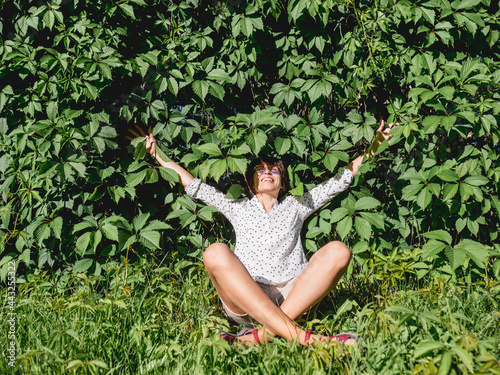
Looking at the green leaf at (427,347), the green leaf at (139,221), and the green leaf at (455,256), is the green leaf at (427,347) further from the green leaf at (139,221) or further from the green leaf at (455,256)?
the green leaf at (139,221)

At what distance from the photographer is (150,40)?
6.60 ft

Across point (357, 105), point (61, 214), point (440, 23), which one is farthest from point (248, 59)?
point (61, 214)

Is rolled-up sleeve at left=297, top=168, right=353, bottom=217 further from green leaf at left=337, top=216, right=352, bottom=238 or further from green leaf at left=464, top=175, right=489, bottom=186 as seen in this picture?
green leaf at left=464, top=175, right=489, bottom=186

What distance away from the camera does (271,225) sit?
194 centimetres

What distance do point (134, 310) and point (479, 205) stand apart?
1.74 metres

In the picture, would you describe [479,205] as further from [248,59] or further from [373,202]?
[248,59]

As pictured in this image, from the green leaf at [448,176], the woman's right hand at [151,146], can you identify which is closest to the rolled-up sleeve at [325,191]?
the green leaf at [448,176]

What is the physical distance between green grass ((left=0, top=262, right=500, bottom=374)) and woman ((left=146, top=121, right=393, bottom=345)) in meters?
0.09

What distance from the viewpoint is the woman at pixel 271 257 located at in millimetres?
1553

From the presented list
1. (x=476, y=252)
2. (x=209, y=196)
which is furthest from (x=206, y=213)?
(x=476, y=252)

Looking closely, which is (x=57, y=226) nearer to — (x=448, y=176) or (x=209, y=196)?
(x=209, y=196)

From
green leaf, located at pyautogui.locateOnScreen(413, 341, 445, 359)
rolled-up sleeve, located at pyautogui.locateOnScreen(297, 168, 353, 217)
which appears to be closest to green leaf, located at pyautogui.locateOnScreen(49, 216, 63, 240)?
rolled-up sleeve, located at pyautogui.locateOnScreen(297, 168, 353, 217)

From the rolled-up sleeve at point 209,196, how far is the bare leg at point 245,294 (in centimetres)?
45

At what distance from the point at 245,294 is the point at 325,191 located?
72 centimetres
